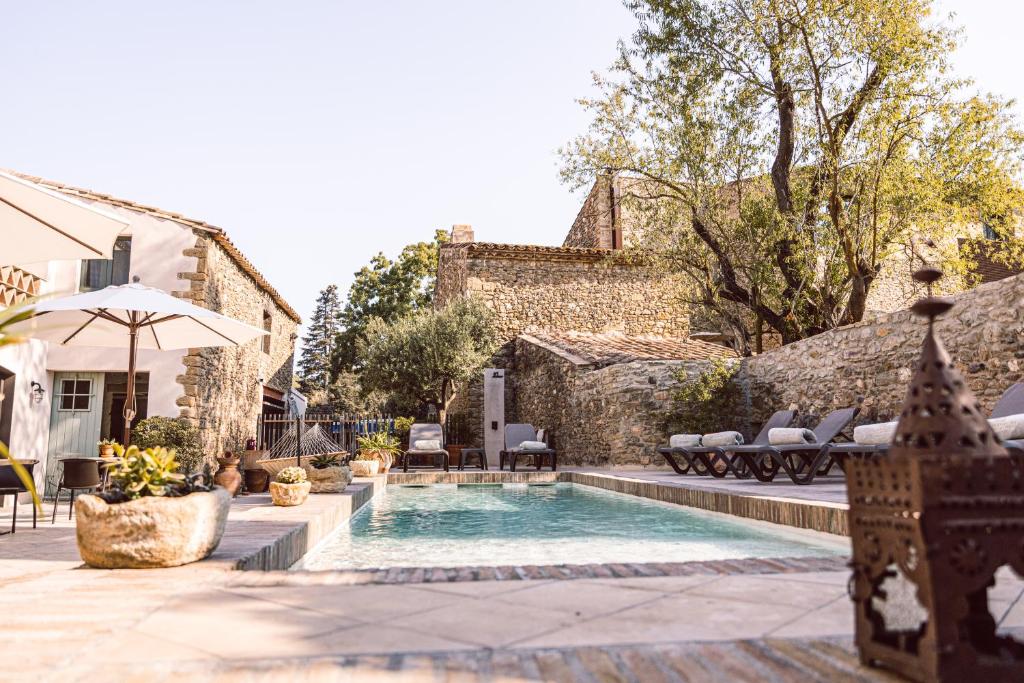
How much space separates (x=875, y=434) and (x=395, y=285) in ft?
78.2

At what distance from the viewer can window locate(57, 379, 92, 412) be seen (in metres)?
10.0

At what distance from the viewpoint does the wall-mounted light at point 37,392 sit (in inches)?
355

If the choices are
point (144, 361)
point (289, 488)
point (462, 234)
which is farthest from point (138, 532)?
point (462, 234)

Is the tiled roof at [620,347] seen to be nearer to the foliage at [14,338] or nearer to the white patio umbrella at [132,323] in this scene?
the white patio umbrella at [132,323]

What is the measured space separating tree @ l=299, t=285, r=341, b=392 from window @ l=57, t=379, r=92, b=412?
2976 cm

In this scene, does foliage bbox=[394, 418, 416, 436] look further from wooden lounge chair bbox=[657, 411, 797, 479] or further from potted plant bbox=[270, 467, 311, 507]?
potted plant bbox=[270, 467, 311, 507]

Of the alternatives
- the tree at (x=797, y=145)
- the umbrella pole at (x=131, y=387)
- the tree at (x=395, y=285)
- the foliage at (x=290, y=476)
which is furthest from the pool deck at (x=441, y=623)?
the tree at (x=395, y=285)

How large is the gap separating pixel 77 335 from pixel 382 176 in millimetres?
6162

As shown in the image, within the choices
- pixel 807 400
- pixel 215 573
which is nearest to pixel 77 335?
pixel 215 573

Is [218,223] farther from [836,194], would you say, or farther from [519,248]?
[836,194]

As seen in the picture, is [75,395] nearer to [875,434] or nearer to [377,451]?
[377,451]

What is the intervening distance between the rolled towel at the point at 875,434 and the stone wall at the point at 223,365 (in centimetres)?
935

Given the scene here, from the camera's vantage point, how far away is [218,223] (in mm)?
11070

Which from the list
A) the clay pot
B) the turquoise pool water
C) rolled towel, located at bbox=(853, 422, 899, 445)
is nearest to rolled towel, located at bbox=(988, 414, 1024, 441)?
rolled towel, located at bbox=(853, 422, 899, 445)
